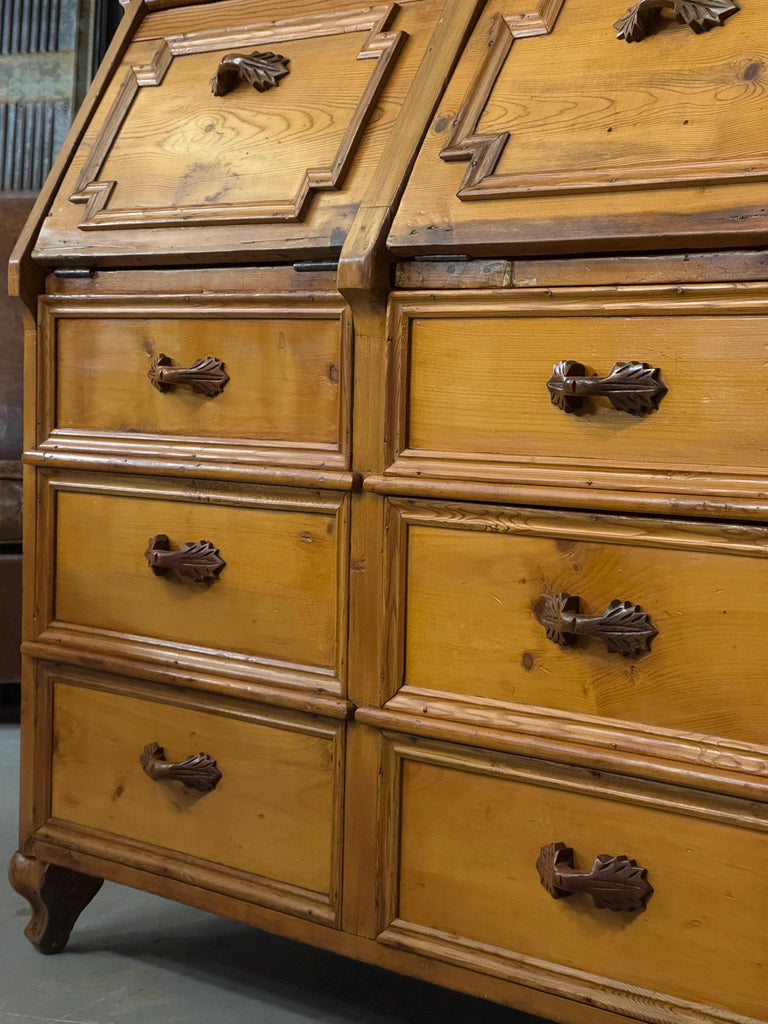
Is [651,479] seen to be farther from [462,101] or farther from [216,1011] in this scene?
[216,1011]

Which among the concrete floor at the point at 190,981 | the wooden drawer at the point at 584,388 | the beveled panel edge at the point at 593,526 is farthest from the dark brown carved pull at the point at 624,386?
the concrete floor at the point at 190,981

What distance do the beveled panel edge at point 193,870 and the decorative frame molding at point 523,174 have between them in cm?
94

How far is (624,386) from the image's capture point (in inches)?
49.6

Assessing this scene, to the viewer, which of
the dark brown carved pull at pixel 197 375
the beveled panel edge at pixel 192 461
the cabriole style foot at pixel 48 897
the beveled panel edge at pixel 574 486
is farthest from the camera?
the cabriole style foot at pixel 48 897

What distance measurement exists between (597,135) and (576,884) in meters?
0.86

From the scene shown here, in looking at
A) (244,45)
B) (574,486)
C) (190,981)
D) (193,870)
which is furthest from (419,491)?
(190,981)

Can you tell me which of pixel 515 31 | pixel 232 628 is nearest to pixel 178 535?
pixel 232 628

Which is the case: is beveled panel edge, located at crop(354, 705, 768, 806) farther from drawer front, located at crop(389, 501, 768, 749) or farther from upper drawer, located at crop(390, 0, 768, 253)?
upper drawer, located at crop(390, 0, 768, 253)

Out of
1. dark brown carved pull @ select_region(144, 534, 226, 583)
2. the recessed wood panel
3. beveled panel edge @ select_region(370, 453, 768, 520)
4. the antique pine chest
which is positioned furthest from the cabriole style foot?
beveled panel edge @ select_region(370, 453, 768, 520)

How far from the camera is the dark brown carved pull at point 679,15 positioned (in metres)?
1.30

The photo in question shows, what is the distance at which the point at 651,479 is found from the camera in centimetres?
126

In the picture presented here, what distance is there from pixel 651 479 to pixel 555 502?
11cm

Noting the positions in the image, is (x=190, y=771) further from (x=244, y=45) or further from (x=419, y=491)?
(x=244, y=45)

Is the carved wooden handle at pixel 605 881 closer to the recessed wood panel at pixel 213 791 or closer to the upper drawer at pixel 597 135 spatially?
the recessed wood panel at pixel 213 791
